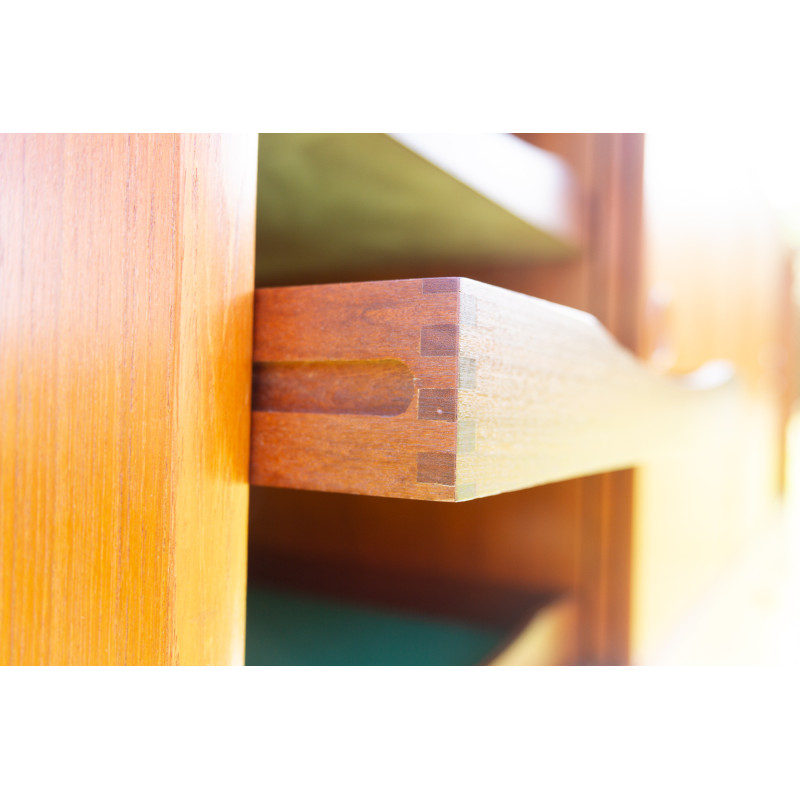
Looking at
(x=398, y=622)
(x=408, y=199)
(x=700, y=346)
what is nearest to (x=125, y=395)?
(x=408, y=199)

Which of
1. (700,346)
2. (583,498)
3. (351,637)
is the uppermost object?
(700,346)

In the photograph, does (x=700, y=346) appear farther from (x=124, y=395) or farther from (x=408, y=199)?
(x=124, y=395)

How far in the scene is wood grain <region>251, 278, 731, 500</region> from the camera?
0.71 feet

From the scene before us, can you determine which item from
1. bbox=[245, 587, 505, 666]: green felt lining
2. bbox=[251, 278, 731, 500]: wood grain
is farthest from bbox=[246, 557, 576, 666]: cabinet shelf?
bbox=[251, 278, 731, 500]: wood grain

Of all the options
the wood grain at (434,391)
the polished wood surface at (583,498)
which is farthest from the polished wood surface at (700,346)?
the wood grain at (434,391)

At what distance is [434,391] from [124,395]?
10cm

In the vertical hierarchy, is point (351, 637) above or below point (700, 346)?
below

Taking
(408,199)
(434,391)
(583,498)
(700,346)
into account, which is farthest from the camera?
(700,346)

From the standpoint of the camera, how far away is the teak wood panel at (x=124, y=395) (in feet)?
0.74

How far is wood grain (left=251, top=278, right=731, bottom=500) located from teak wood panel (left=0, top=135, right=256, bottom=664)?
2 cm

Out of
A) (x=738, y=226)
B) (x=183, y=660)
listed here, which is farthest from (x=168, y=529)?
(x=738, y=226)

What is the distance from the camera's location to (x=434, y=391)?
0.71 ft

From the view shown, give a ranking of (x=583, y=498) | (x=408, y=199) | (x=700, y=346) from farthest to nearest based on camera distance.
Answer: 1. (x=700, y=346)
2. (x=583, y=498)
3. (x=408, y=199)

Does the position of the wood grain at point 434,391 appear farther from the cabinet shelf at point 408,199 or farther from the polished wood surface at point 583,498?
the polished wood surface at point 583,498
